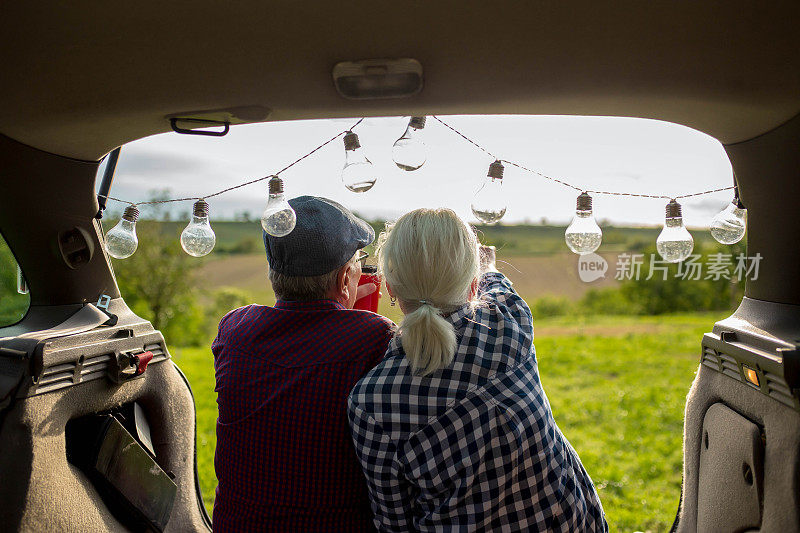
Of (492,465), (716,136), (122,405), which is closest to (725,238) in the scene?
(716,136)

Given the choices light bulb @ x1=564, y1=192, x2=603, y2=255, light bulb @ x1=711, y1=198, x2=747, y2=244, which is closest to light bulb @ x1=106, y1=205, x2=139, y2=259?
light bulb @ x1=564, y1=192, x2=603, y2=255

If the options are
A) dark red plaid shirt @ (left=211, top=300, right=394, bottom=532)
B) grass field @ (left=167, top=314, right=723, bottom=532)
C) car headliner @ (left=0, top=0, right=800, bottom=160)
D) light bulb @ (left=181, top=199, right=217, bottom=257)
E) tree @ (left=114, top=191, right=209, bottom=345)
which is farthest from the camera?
tree @ (left=114, top=191, right=209, bottom=345)

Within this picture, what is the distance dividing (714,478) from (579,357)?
12224mm

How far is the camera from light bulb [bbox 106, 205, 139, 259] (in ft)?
6.60

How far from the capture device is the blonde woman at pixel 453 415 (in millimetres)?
1346

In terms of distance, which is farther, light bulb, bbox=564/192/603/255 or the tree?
the tree

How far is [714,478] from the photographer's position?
1.86m

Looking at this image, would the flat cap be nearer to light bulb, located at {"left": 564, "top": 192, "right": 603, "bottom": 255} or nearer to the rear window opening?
light bulb, located at {"left": 564, "top": 192, "right": 603, "bottom": 255}

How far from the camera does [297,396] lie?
1.49 m

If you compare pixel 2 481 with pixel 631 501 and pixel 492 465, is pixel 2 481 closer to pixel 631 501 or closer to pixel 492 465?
Answer: pixel 492 465

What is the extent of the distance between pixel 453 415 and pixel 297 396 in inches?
16.4

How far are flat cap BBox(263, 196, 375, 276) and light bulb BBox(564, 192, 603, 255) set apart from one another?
0.68 metres

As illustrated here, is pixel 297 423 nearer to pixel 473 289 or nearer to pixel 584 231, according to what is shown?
pixel 473 289

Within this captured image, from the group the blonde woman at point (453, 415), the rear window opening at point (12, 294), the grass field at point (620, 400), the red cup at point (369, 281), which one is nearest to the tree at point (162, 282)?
the grass field at point (620, 400)
